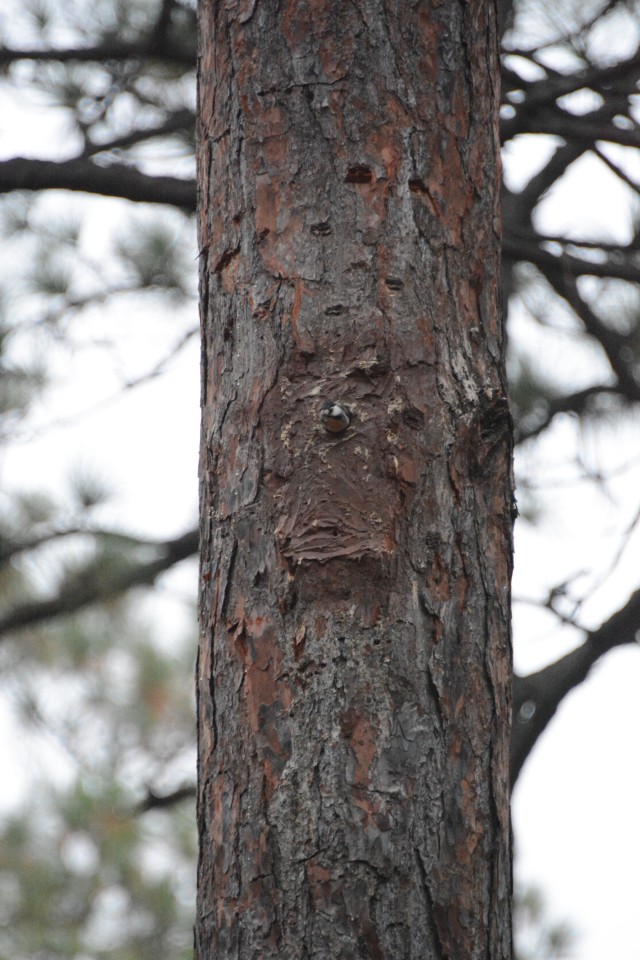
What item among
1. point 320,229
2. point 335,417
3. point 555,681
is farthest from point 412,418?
point 555,681

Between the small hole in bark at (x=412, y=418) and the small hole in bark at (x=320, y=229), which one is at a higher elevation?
the small hole in bark at (x=320, y=229)

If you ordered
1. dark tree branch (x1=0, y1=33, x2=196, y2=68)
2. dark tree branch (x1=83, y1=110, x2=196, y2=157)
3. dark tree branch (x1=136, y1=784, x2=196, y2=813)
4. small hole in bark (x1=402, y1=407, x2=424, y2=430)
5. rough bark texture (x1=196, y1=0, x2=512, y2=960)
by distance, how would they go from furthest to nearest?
dark tree branch (x1=83, y1=110, x2=196, y2=157) < dark tree branch (x1=0, y1=33, x2=196, y2=68) < dark tree branch (x1=136, y1=784, x2=196, y2=813) < small hole in bark (x1=402, y1=407, x2=424, y2=430) < rough bark texture (x1=196, y1=0, x2=512, y2=960)

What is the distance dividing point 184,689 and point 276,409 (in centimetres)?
580

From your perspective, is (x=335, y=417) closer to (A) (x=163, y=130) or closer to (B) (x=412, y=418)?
(B) (x=412, y=418)

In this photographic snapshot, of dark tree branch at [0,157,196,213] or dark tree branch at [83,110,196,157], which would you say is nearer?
dark tree branch at [0,157,196,213]

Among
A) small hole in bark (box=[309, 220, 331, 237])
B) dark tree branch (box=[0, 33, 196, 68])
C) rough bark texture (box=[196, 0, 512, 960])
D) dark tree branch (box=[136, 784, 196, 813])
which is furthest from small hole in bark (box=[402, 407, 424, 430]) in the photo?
dark tree branch (box=[0, 33, 196, 68])

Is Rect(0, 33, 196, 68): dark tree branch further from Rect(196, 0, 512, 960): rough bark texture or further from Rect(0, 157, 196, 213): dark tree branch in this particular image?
Rect(196, 0, 512, 960): rough bark texture

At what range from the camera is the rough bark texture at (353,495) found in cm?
101

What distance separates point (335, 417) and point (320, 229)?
22cm

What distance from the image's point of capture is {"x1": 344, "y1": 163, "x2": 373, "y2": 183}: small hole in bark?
46.4 inches

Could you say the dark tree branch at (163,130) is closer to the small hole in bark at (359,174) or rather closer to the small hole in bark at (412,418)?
the small hole in bark at (359,174)

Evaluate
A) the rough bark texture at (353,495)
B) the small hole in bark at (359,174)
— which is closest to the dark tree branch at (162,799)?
the rough bark texture at (353,495)

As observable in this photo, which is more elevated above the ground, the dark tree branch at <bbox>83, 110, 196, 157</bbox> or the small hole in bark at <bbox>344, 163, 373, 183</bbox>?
the dark tree branch at <bbox>83, 110, 196, 157</bbox>

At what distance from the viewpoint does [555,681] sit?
2.08 meters
